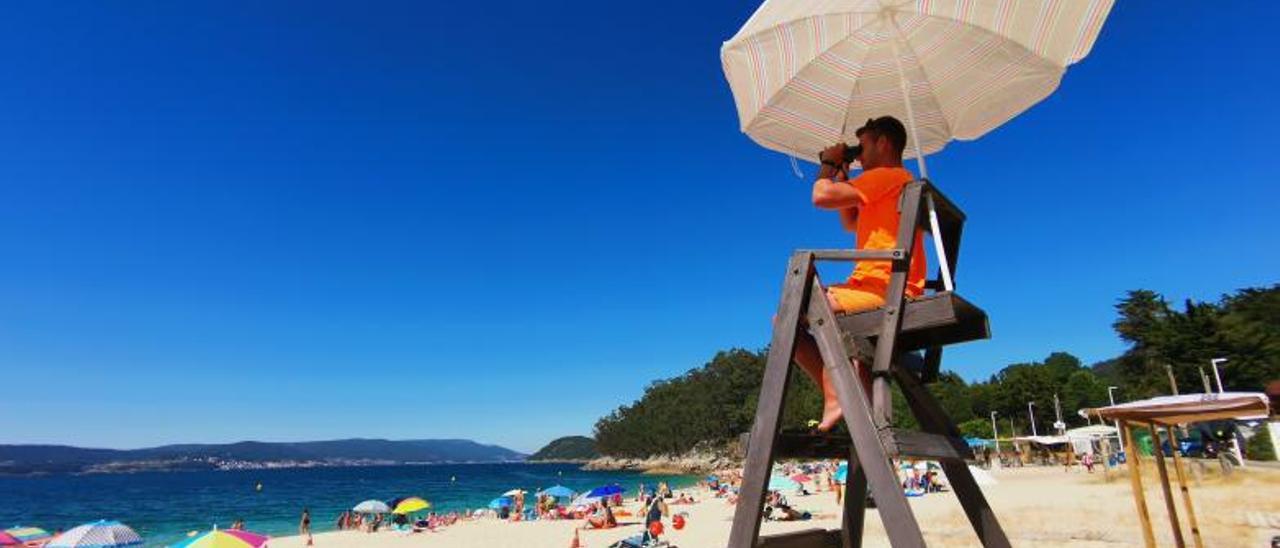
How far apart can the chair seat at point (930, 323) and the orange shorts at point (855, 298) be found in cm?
3

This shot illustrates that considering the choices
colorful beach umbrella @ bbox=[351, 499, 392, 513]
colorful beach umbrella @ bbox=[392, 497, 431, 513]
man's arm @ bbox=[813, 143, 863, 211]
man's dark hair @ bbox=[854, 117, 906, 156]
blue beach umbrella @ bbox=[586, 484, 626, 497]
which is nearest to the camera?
man's arm @ bbox=[813, 143, 863, 211]

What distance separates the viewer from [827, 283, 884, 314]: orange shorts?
9.09 ft

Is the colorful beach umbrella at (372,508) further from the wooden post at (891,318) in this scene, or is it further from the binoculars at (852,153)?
the wooden post at (891,318)

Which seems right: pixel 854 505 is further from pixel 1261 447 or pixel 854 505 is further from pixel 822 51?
pixel 1261 447

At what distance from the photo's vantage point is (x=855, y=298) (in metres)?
2.79

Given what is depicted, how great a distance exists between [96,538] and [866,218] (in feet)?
76.8

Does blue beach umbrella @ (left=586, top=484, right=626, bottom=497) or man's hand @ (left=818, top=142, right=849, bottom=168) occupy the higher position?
man's hand @ (left=818, top=142, right=849, bottom=168)

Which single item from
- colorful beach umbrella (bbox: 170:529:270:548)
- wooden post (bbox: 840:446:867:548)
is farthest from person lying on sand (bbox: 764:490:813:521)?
wooden post (bbox: 840:446:867:548)

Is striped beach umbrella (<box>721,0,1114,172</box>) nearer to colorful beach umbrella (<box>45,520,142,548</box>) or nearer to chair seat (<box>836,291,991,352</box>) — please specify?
chair seat (<box>836,291,991,352</box>)

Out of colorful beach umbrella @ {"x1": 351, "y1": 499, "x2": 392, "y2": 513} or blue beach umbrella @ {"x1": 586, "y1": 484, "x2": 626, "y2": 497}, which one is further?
colorful beach umbrella @ {"x1": 351, "y1": 499, "x2": 392, "y2": 513}

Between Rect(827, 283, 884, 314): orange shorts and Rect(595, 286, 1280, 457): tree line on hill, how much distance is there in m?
0.38

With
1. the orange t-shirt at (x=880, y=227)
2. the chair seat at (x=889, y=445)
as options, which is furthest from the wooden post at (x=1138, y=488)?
the orange t-shirt at (x=880, y=227)

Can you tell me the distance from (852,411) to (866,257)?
0.61 m

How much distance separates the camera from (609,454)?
14725 cm
